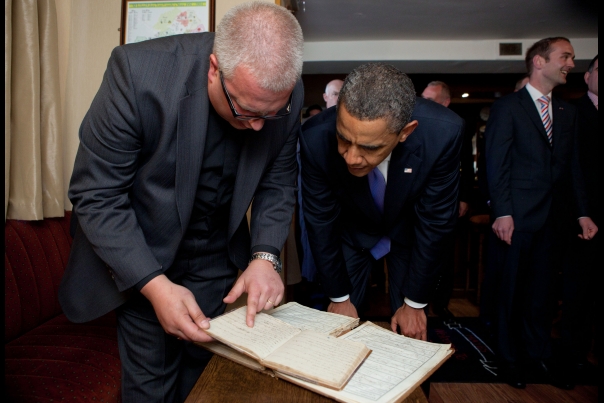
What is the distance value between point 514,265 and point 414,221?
112 centimetres

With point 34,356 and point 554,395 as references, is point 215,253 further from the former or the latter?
point 554,395

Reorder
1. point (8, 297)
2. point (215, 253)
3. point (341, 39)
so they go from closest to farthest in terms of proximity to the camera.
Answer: point (215, 253), point (8, 297), point (341, 39)

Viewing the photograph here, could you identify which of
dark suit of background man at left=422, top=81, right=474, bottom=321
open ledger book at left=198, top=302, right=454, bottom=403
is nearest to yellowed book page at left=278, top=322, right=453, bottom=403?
open ledger book at left=198, top=302, right=454, bottom=403

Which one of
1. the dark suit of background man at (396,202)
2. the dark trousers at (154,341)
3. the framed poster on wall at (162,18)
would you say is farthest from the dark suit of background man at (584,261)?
the dark trousers at (154,341)

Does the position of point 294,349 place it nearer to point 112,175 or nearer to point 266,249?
point 266,249

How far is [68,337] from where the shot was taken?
170cm

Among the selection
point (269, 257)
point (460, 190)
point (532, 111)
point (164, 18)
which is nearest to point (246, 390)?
point (269, 257)

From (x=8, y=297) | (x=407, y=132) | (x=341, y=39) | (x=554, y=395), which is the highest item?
(x=341, y=39)

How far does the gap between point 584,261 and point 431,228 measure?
168 cm

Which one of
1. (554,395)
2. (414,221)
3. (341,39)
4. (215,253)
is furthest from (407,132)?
(341,39)

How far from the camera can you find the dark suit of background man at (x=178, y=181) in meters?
1.00

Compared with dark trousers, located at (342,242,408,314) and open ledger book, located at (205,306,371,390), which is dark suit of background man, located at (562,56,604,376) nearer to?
dark trousers, located at (342,242,408,314)

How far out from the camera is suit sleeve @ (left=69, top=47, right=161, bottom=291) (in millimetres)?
1054

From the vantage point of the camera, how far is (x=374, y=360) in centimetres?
100
